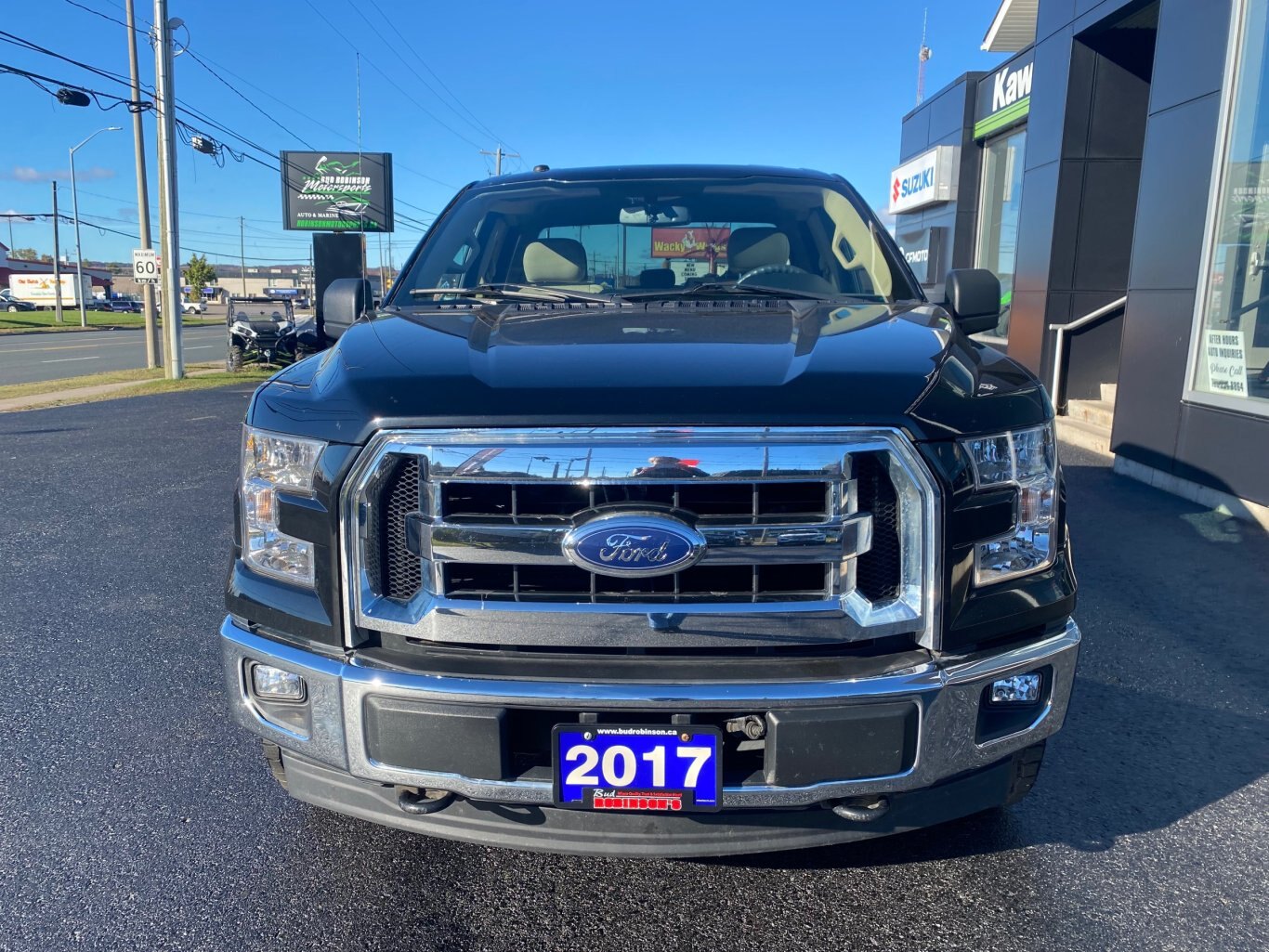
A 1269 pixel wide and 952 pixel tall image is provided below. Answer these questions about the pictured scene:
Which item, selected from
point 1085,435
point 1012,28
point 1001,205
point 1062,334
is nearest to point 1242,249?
point 1085,435

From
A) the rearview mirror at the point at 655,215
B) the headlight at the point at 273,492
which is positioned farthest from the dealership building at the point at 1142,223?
the headlight at the point at 273,492

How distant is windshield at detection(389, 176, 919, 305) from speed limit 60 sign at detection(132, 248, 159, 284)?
17.3m

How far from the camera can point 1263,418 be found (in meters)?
5.89

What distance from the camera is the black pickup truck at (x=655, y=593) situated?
74.7 inches

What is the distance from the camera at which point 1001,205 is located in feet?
51.9

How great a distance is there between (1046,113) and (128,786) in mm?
11184

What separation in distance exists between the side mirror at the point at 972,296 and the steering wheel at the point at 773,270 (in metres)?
0.50

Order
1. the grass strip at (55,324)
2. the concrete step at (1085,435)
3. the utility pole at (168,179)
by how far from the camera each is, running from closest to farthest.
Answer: the concrete step at (1085,435) → the utility pole at (168,179) → the grass strip at (55,324)

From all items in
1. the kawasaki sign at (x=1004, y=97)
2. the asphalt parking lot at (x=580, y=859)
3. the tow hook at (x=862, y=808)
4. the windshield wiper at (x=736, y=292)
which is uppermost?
the kawasaki sign at (x=1004, y=97)

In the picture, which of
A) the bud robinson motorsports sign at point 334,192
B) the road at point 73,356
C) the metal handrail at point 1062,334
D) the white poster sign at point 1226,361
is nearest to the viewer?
the white poster sign at point 1226,361

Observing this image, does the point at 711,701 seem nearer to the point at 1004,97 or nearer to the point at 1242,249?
the point at 1242,249

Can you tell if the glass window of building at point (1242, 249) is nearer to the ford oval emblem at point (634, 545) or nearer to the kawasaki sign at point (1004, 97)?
the ford oval emblem at point (634, 545)

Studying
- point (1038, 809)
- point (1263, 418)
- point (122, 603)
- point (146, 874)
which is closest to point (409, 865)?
point (146, 874)

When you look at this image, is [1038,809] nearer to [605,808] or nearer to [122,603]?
[605,808]
